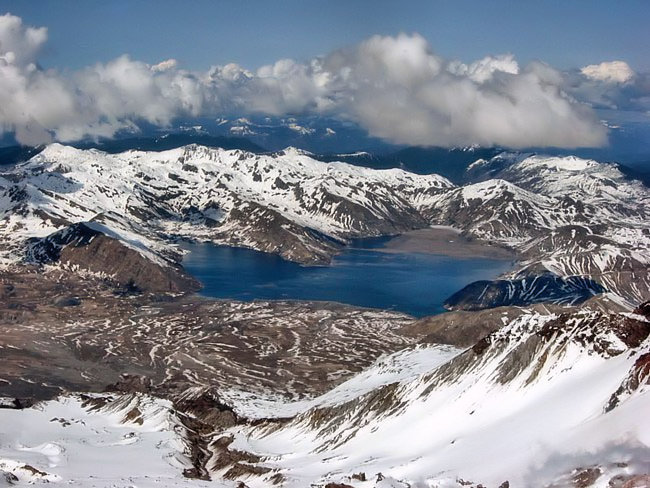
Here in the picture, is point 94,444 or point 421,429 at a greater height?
point 421,429

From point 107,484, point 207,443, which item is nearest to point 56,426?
point 207,443

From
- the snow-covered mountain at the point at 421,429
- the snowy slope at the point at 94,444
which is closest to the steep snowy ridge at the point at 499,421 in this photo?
the snow-covered mountain at the point at 421,429

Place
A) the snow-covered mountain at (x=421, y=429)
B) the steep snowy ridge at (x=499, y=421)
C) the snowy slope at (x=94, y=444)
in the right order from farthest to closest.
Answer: the snowy slope at (x=94, y=444) → the snow-covered mountain at (x=421, y=429) → the steep snowy ridge at (x=499, y=421)

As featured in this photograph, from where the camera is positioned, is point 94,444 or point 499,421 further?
point 94,444

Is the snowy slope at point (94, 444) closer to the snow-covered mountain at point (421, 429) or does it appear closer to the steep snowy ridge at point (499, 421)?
the snow-covered mountain at point (421, 429)

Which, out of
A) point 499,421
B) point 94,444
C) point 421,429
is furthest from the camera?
point 94,444

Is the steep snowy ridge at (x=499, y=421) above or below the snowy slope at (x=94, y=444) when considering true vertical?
above

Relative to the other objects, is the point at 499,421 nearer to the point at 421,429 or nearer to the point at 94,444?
the point at 421,429

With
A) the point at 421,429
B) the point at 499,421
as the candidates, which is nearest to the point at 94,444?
the point at 421,429

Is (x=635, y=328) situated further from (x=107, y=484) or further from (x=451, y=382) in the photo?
(x=107, y=484)
